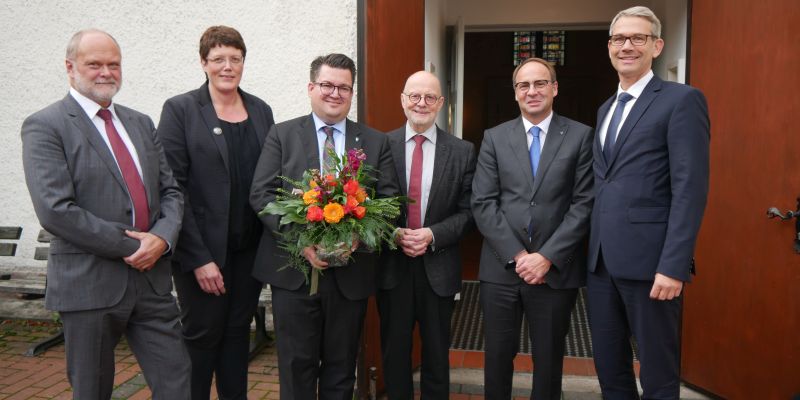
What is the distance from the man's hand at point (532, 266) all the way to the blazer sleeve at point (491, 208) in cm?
5

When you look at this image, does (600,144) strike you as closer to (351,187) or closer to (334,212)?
(351,187)

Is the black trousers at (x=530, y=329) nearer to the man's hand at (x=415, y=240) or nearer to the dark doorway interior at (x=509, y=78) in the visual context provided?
the man's hand at (x=415, y=240)

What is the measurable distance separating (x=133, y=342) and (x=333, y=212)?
1235 mm

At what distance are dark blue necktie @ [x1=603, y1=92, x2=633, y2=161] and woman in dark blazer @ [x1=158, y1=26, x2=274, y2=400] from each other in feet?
6.31

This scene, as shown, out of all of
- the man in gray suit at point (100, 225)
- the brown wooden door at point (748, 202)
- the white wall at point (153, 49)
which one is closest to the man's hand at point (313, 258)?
the man in gray suit at point (100, 225)

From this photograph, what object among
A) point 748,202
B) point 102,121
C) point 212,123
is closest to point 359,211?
point 212,123

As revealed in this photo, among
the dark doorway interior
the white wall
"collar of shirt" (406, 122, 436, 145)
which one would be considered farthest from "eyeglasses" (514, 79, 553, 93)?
the dark doorway interior

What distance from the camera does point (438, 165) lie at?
3.41 m

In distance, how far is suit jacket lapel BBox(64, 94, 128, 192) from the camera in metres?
2.71

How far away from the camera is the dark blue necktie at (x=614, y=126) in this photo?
3.00 metres

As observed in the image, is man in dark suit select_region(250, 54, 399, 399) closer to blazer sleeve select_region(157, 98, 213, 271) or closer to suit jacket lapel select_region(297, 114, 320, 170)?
suit jacket lapel select_region(297, 114, 320, 170)

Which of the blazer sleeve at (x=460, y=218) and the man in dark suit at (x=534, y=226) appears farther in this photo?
the blazer sleeve at (x=460, y=218)

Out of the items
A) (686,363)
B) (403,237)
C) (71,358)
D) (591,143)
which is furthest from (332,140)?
(686,363)

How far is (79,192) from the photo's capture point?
2678 mm
